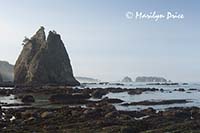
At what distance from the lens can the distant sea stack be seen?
5369 inches

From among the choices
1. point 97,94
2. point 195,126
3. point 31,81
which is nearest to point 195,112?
point 195,126

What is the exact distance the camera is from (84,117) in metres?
36.4

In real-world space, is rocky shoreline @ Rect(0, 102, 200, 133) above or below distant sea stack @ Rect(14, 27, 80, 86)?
below

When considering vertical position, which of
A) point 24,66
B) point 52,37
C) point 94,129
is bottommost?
point 94,129

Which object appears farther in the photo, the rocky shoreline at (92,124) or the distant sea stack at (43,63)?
the distant sea stack at (43,63)

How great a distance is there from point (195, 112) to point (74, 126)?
1744 cm

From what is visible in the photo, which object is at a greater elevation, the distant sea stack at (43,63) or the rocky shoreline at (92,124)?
the distant sea stack at (43,63)

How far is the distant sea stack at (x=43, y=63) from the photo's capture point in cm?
13638

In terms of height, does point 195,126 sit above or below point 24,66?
below

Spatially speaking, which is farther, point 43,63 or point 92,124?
point 43,63

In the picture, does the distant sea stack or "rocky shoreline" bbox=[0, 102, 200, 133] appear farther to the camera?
the distant sea stack

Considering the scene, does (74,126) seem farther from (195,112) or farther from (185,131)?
(195,112)

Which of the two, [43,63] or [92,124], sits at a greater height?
[43,63]

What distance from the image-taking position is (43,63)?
13738 centimetres
